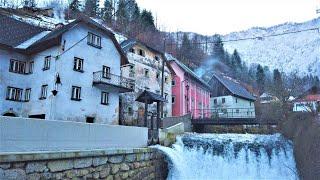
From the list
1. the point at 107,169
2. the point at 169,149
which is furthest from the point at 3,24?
the point at 107,169

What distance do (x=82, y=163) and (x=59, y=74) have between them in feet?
55.1

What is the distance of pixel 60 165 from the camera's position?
11.6m

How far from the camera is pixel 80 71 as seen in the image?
29891 mm

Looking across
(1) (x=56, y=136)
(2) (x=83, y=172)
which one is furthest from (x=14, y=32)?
(2) (x=83, y=172)

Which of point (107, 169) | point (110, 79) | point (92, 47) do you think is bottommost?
point (107, 169)

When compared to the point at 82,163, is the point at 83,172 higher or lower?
lower

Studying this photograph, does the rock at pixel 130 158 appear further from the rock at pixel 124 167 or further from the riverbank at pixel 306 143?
the riverbank at pixel 306 143

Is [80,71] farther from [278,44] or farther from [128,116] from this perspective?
[278,44]

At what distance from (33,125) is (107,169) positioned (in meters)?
4.26

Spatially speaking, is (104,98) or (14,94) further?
(104,98)

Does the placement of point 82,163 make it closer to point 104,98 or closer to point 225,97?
point 104,98

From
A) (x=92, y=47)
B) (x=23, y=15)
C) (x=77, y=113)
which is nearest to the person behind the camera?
(x=77, y=113)

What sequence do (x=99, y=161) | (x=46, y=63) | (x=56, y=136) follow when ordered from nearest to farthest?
(x=56, y=136) < (x=99, y=161) < (x=46, y=63)

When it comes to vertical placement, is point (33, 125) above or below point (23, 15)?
below
